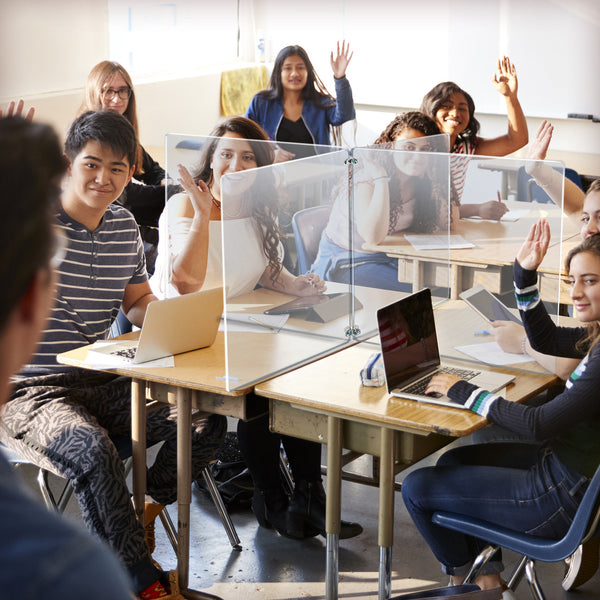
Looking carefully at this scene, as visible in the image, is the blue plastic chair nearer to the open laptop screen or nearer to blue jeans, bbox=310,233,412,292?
the open laptop screen

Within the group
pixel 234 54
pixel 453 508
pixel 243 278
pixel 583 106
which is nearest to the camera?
pixel 453 508

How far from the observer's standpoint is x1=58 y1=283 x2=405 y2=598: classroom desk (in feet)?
7.41

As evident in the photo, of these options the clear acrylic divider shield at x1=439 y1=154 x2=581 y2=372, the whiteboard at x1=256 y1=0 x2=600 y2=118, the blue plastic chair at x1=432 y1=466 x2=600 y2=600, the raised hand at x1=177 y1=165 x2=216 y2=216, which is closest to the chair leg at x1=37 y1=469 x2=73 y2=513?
the raised hand at x1=177 y1=165 x2=216 y2=216

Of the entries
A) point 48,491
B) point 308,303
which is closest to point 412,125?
point 308,303

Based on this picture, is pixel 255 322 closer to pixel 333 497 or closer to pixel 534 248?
pixel 333 497

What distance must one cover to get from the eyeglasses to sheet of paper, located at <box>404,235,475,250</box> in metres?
1.60

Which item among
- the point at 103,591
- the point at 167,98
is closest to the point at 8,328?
the point at 103,591

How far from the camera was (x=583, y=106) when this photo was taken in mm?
6586

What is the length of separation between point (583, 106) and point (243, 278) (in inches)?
198

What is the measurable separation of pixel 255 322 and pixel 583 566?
1110 millimetres

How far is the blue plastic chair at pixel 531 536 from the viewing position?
182 cm

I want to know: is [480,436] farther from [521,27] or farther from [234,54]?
[234,54]

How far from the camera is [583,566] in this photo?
2.42 metres

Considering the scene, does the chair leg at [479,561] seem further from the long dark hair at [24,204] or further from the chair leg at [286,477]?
the long dark hair at [24,204]
